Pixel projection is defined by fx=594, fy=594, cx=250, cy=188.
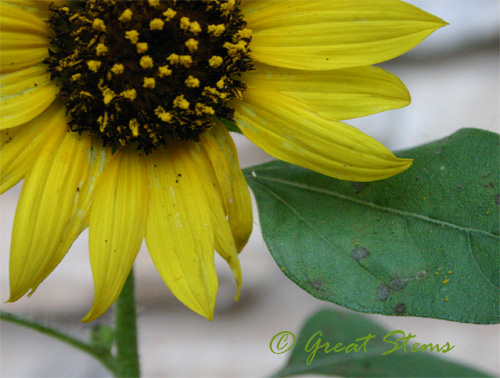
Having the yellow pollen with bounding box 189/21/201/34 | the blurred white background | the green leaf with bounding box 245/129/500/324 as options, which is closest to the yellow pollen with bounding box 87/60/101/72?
the yellow pollen with bounding box 189/21/201/34

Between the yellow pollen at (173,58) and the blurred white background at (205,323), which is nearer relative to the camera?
the yellow pollen at (173,58)

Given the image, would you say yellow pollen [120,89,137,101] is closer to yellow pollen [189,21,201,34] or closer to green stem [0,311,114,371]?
yellow pollen [189,21,201,34]

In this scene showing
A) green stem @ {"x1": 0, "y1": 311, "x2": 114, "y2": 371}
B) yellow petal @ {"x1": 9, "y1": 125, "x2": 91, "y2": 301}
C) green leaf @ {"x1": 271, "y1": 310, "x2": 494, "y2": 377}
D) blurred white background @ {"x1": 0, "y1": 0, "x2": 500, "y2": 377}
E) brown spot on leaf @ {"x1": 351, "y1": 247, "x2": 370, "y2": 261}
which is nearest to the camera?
yellow petal @ {"x1": 9, "y1": 125, "x2": 91, "y2": 301}

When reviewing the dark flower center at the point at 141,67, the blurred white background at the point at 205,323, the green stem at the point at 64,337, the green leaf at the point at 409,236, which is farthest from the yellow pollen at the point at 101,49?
the blurred white background at the point at 205,323

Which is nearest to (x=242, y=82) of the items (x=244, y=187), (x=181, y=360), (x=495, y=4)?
(x=244, y=187)

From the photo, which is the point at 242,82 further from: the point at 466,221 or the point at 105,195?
the point at 466,221

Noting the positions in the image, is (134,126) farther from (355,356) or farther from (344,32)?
(355,356)

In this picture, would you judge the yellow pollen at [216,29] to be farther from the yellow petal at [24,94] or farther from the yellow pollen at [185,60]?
the yellow petal at [24,94]
